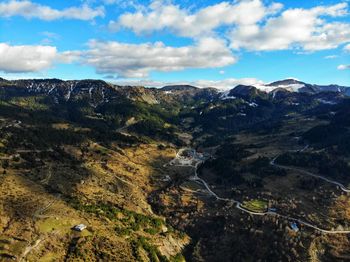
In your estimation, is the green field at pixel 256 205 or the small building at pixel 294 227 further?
the green field at pixel 256 205

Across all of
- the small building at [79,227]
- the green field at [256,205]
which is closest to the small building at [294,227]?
the green field at [256,205]

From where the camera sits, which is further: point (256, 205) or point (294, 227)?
point (256, 205)

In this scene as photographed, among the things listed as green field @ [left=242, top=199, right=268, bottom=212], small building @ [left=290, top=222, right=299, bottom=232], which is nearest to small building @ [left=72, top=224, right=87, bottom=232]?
green field @ [left=242, top=199, right=268, bottom=212]

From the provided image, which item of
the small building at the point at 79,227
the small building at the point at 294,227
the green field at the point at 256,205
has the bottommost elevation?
the small building at the point at 294,227

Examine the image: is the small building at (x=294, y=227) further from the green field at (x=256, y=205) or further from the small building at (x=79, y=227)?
the small building at (x=79, y=227)

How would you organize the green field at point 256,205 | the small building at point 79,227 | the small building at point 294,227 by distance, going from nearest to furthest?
1. the small building at point 79,227
2. the small building at point 294,227
3. the green field at point 256,205

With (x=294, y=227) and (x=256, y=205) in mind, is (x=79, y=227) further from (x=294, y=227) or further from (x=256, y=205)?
(x=294, y=227)

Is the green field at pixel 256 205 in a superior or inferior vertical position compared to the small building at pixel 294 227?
superior

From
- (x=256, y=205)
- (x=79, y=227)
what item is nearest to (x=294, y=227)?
(x=256, y=205)

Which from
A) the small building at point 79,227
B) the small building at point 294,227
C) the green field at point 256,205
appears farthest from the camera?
the green field at point 256,205

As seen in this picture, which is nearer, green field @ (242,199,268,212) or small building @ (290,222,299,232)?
small building @ (290,222,299,232)

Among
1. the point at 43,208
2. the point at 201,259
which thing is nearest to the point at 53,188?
the point at 43,208

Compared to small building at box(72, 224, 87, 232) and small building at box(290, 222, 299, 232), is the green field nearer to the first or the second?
small building at box(290, 222, 299, 232)
